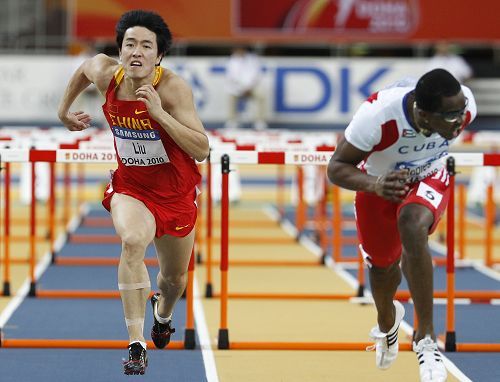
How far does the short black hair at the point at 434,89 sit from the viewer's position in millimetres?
6332

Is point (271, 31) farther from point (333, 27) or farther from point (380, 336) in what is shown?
point (380, 336)

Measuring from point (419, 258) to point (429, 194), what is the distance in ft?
1.27

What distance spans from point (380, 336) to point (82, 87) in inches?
93.5

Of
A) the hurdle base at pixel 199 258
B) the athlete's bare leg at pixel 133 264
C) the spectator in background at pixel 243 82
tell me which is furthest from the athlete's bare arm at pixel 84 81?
the spectator in background at pixel 243 82

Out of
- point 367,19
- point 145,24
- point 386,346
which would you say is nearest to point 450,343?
point 386,346

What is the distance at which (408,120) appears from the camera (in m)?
6.68

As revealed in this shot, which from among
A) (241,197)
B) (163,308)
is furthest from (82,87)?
(241,197)

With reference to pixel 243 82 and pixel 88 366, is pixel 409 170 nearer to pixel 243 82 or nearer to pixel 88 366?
pixel 88 366

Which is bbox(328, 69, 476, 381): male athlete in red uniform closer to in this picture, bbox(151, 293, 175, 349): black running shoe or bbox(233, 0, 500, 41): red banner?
bbox(151, 293, 175, 349): black running shoe

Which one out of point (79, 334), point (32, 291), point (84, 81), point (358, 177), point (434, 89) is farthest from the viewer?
point (32, 291)

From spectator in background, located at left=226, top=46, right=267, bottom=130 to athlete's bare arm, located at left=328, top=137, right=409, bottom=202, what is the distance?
22.0 m

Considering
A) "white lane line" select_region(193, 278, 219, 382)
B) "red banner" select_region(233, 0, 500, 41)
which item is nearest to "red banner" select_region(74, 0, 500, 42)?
"red banner" select_region(233, 0, 500, 41)

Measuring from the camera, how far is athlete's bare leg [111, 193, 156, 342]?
6.93m

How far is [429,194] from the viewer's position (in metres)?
6.89
